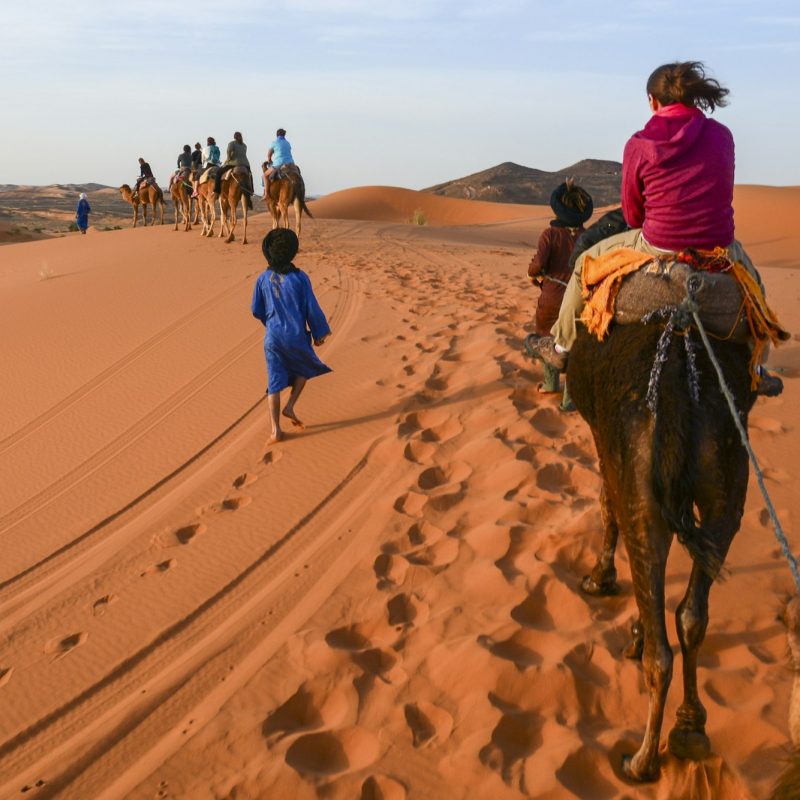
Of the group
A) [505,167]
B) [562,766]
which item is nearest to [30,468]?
[562,766]

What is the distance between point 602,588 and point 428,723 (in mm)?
1271

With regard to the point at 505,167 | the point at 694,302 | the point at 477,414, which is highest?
the point at 505,167

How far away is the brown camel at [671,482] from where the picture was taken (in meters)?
2.89

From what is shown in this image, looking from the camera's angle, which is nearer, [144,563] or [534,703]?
[534,703]

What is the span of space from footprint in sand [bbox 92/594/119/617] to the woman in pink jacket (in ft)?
11.3

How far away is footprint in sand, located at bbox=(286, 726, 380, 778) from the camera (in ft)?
10.5

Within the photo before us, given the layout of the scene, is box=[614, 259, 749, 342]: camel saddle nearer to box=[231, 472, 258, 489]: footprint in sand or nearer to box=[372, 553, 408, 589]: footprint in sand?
box=[372, 553, 408, 589]: footprint in sand

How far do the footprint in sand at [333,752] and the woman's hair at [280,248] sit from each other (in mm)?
4176

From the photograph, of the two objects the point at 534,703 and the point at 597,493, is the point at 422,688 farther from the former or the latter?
the point at 597,493

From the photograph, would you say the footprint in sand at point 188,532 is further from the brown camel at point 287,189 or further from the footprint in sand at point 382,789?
the brown camel at point 287,189

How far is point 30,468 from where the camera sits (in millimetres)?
7004

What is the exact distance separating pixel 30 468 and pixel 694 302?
19.5ft

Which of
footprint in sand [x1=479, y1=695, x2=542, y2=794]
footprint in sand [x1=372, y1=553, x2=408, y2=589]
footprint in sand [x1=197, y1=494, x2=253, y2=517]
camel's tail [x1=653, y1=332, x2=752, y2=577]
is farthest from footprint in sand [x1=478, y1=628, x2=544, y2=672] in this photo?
footprint in sand [x1=197, y1=494, x2=253, y2=517]

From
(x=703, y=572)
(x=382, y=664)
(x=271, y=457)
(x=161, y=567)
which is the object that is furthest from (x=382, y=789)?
(x=271, y=457)
